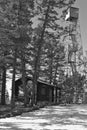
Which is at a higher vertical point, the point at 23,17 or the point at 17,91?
the point at 23,17

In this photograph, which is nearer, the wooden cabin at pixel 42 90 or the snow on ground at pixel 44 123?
the snow on ground at pixel 44 123

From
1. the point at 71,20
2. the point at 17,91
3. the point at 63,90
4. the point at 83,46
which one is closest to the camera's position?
the point at 17,91

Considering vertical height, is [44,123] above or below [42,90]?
below

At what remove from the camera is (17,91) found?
22859 mm

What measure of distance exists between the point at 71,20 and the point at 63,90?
10.1 m

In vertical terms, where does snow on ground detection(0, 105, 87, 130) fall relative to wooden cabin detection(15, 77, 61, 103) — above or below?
below

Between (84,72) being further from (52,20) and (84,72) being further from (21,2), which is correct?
(21,2)

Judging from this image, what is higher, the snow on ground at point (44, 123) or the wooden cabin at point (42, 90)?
the wooden cabin at point (42, 90)

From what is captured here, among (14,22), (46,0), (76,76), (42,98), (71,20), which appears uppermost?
(71,20)

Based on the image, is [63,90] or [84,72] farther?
[84,72]

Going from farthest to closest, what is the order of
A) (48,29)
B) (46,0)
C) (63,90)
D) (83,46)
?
(83,46) < (63,90) < (48,29) < (46,0)

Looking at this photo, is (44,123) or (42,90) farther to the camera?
(42,90)

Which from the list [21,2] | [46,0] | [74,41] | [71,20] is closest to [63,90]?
[74,41]

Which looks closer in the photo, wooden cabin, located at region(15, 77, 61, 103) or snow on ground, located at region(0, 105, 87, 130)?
snow on ground, located at region(0, 105, 87, 130)
